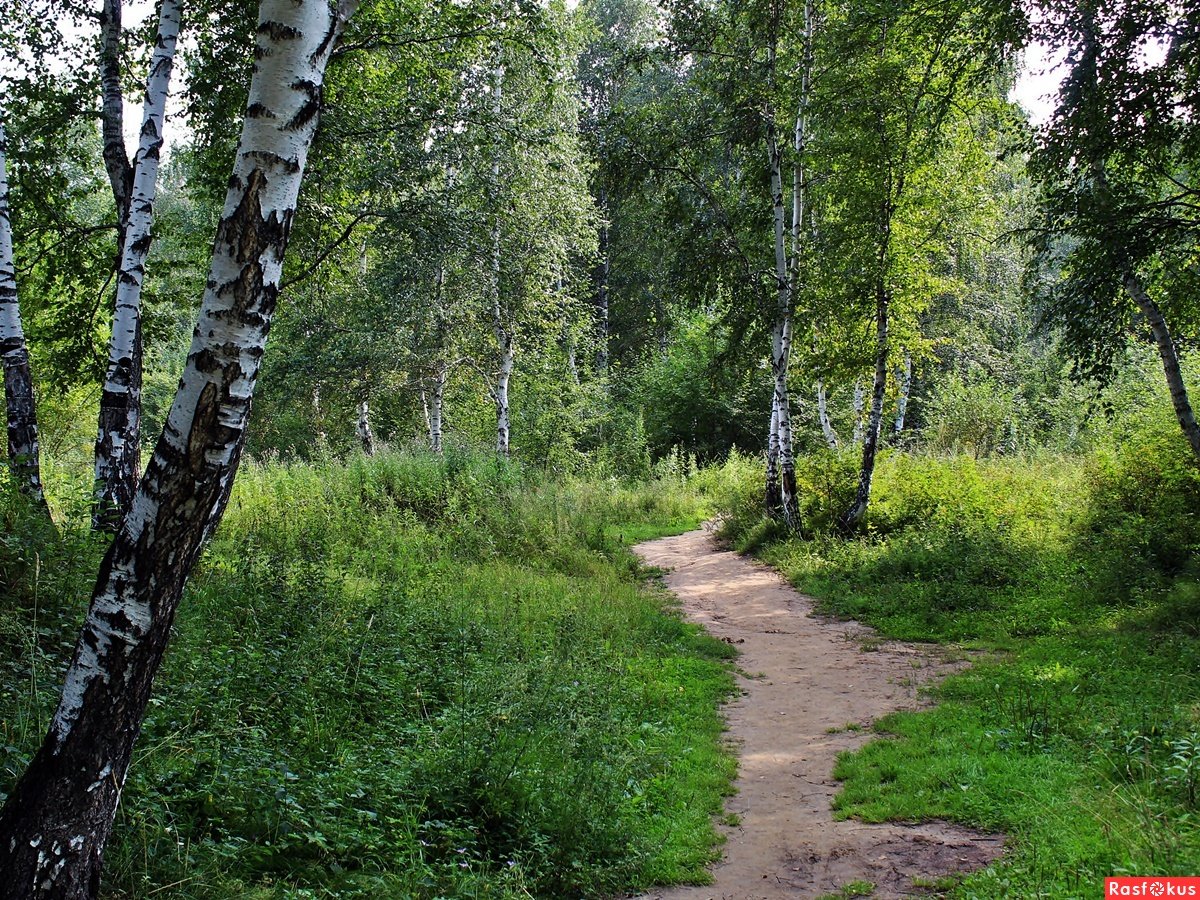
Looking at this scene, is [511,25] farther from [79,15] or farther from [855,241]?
[855,241]

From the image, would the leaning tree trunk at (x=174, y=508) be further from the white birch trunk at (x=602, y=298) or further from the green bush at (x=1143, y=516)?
the white birch trunk at (x=602, y=298)

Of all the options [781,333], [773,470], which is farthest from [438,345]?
[773,470]

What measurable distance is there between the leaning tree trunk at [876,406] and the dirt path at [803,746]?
261cm

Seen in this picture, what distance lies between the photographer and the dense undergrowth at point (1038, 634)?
417 cm

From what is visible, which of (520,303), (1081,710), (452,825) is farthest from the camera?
(520,303)

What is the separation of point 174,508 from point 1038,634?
9.04 m

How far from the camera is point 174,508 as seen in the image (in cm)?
287

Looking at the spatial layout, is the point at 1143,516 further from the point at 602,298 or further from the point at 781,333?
the point at 602,298

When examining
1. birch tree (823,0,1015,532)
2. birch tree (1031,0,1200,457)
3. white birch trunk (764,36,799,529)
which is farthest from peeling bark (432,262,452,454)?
birch tree (1031,0,1200,457)

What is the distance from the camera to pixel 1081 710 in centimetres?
598

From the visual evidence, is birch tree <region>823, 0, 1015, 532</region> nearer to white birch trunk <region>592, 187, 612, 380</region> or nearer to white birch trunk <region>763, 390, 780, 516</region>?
white birch trunk <region>763, 390, 780, 516</region>

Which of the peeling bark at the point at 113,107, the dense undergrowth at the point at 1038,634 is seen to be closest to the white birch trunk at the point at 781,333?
the dense undergrowth at the point at 1038,634

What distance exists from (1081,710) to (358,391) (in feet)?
51.5

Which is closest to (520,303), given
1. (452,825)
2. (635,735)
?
(635,735)
